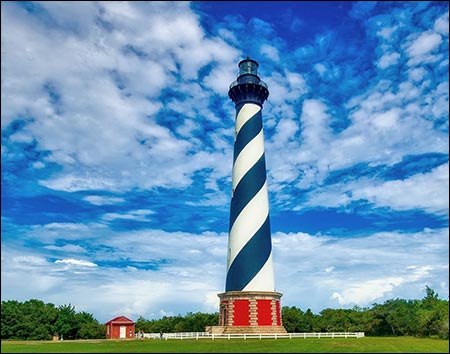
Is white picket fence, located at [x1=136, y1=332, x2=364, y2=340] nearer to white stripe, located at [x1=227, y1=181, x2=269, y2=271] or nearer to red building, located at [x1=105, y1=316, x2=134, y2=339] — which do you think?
red building, located at [x1=105, y1=316, x2=134, y2=339]

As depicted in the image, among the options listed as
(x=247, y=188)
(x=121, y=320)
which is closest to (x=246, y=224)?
(x=247, y=188)

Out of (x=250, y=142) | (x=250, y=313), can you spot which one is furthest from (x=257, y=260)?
(x=250, y=142)

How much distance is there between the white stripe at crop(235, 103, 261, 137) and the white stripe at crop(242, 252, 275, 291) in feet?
47.8

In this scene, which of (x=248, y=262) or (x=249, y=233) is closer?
(x=248, y=262)

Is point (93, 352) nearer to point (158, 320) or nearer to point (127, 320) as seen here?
point (127, 320)

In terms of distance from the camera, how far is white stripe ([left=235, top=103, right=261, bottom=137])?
45.2 metres

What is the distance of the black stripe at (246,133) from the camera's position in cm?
4422

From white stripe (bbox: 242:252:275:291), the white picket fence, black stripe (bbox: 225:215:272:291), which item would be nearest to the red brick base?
white stripe (bbox: 242:252:275:291)

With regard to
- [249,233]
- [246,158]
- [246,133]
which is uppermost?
[246,133]

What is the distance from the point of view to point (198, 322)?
51812 millimetres

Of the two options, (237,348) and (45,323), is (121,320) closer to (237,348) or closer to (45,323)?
(45,323)

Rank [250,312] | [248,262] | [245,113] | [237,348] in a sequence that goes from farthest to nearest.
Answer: [245,113] < [248,262] < [250,312] < [237,348]

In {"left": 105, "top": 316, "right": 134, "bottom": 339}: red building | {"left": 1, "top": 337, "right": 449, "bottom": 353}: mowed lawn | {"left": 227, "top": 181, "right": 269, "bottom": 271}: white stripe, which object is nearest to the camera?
{"left": 1, "top": 337, "right": 449, "bottom": 353}: mowed lawn

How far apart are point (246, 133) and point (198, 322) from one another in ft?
79.9
